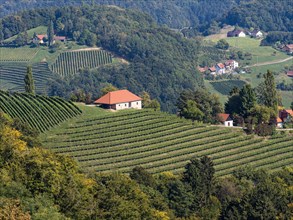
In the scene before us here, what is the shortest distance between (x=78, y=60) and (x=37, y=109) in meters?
73.6

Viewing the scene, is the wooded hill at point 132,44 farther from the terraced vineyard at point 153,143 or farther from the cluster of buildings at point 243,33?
the terraced vineyard at point 153,143

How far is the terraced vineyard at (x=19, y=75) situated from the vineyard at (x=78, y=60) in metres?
2.43

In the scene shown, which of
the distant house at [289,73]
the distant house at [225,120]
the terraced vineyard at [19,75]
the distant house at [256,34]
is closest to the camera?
the distant house at [225,120]

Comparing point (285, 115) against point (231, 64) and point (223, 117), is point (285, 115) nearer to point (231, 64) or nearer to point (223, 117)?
point (223, 117)

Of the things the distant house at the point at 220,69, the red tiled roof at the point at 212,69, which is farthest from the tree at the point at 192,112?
the distant house at the point at 220,69

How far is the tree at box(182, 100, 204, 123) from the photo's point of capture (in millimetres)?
77500

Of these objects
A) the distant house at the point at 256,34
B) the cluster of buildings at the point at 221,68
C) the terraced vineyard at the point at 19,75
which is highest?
the terraced vineyard at the point at 19,75

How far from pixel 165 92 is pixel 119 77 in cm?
847

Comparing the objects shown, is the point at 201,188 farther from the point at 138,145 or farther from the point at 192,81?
the point at 192,81

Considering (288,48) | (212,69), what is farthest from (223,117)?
(288,48)

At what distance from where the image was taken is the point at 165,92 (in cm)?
13638

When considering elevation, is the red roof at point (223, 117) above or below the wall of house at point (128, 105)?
below

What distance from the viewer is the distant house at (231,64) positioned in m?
153

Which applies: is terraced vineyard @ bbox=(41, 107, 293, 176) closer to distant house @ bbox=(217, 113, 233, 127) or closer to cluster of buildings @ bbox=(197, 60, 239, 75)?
distant house @ bbox=(217, 113, 233, 127)
